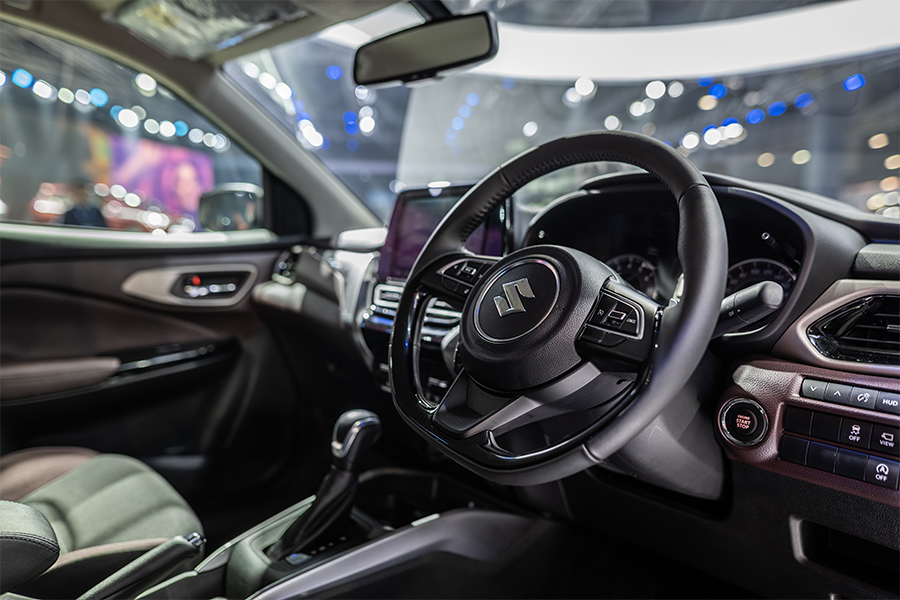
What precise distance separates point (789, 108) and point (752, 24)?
0.86 metres

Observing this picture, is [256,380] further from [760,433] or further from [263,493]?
[760,433]

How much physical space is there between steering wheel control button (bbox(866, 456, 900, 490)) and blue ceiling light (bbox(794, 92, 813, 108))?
10.3 ft

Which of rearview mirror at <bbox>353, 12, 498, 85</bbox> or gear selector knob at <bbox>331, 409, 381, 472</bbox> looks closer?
gear selector knob at <bbox>331, 409, 381, 472</bbox>

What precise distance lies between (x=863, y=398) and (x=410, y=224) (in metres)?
1.19

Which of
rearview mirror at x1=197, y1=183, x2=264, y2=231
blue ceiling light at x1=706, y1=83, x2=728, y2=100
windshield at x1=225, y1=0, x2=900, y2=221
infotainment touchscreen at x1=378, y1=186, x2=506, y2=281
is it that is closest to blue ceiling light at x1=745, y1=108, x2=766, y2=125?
windshield at x1=225, y1=0, x2=900, y2=221

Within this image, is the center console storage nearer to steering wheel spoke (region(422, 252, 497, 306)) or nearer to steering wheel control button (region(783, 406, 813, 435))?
steering wheel spoke (region(422, 252, 497, 306))

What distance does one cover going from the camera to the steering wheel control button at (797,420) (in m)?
0.89

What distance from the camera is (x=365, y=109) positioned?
375cm

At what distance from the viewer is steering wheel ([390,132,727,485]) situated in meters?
0.72

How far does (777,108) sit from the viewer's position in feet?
12.1

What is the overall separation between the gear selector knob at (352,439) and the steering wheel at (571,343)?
412mm

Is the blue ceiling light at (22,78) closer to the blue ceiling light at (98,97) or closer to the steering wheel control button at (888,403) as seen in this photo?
the blue ceiling light at (98,97)

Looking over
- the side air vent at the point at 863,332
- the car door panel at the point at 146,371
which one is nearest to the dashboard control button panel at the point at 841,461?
the side air vent at the point at 863,332

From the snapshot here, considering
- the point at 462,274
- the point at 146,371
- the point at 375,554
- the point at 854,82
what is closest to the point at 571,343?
the point at 462,274
